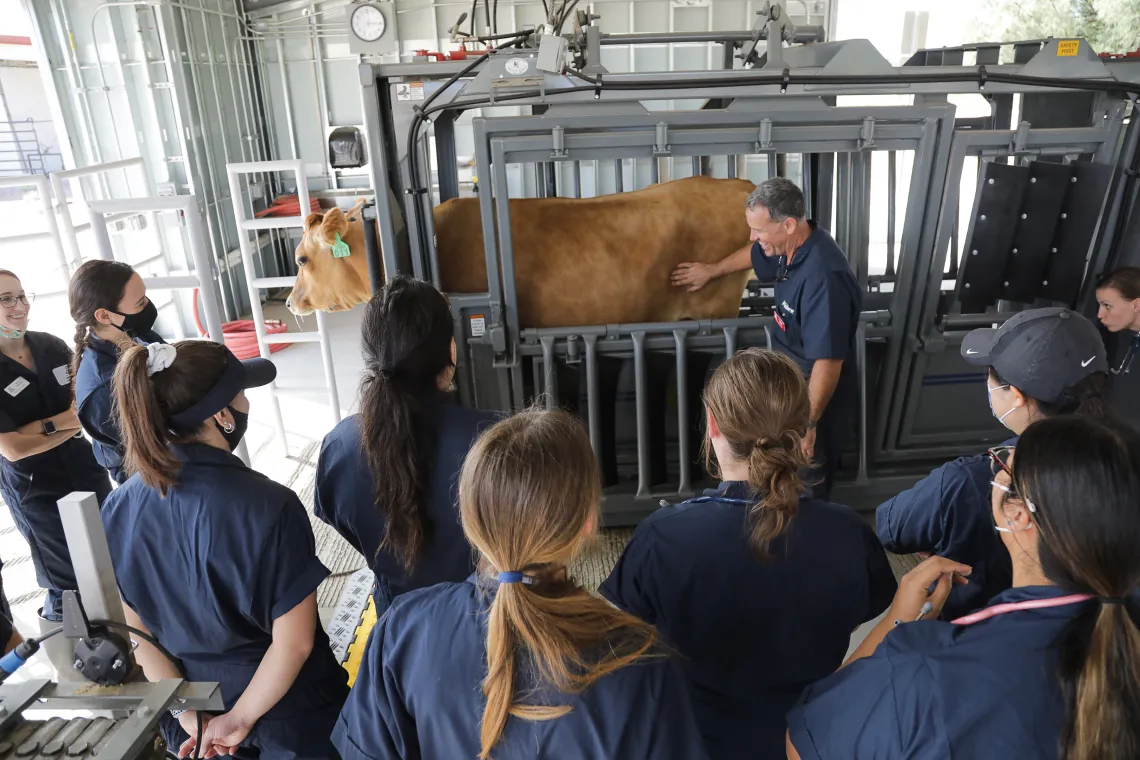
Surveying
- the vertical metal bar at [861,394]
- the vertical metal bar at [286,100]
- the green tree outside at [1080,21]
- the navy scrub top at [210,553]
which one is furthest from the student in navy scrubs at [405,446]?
the vertical metal bar at [286,100]

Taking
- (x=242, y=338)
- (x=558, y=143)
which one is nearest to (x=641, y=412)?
(x=558, y=143)

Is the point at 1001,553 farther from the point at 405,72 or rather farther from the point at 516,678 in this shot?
the point at 405,72

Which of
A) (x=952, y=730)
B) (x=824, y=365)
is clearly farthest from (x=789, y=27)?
(x=952, y=730)

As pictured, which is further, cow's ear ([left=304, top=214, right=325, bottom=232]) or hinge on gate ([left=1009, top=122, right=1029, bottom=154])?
cow's ear ([left=304, top=214, right=325, bottom=232])

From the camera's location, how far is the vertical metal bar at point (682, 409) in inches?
119

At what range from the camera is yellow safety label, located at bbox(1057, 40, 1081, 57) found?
2.71 m

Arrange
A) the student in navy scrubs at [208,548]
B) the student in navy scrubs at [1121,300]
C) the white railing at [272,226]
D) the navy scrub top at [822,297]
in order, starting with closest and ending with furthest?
the student in navy scrubs at [208,548], the navy scrub top at [822,297], the student in navy scrubs at [1121,300], the white railing at [272,226]

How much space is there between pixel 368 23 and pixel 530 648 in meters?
8.36

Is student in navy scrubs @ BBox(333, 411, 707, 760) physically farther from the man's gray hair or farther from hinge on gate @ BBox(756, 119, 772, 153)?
hinge on gate @ BBox(756, 119, 772, 153)

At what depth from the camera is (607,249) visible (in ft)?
10.9

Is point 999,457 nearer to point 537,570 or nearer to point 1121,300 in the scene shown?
point 537,570

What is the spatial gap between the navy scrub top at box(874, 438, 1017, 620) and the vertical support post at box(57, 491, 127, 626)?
1.40 metres

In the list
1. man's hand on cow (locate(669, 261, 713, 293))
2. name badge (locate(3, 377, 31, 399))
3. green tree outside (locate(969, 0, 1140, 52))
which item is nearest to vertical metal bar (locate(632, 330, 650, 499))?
man's hand on cow (locate(669, 261, 713, 293))

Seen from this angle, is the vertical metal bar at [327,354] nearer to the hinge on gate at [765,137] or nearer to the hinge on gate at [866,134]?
the hinge on gate at [765,137]
